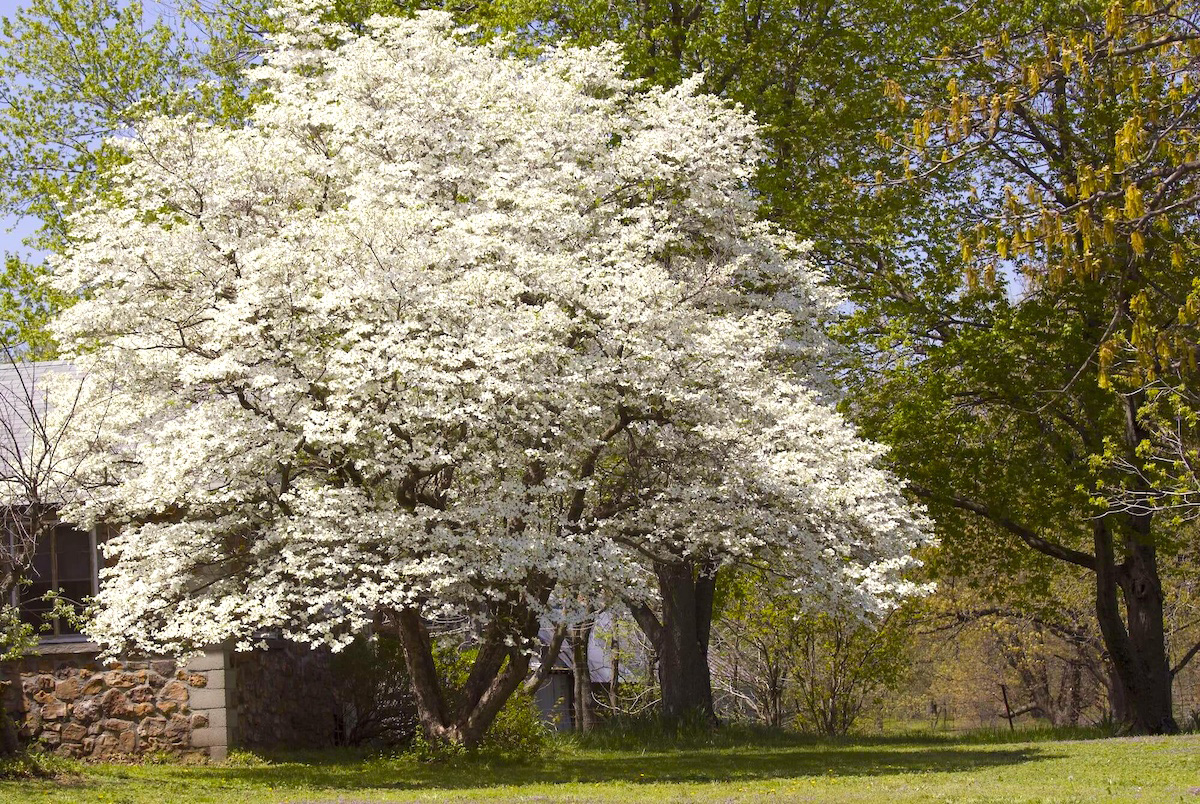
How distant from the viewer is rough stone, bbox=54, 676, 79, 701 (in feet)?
56.9

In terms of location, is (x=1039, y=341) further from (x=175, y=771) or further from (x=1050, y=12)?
(x=175, y=771)

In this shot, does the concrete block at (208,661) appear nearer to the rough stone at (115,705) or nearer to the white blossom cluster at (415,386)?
the rough stone at (115,705)

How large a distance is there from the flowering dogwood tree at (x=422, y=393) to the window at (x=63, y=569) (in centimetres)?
161

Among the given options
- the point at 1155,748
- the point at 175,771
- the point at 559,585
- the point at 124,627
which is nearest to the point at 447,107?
the point at 559,585

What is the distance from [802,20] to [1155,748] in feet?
46.0

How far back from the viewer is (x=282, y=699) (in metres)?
19.2

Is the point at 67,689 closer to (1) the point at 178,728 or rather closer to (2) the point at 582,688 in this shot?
(1) the point at 178,728

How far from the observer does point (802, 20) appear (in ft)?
80.6

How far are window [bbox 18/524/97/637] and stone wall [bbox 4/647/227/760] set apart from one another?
0.75 meters

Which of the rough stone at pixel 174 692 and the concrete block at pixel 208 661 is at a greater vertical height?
the concrete block at pixel 208 661

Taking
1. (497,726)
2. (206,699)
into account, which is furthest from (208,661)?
(497,726)

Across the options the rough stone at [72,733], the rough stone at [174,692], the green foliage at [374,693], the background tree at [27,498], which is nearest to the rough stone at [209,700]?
the rough stone at [174,692]

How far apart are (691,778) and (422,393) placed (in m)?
5.30

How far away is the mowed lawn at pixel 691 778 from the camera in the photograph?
12.2m
